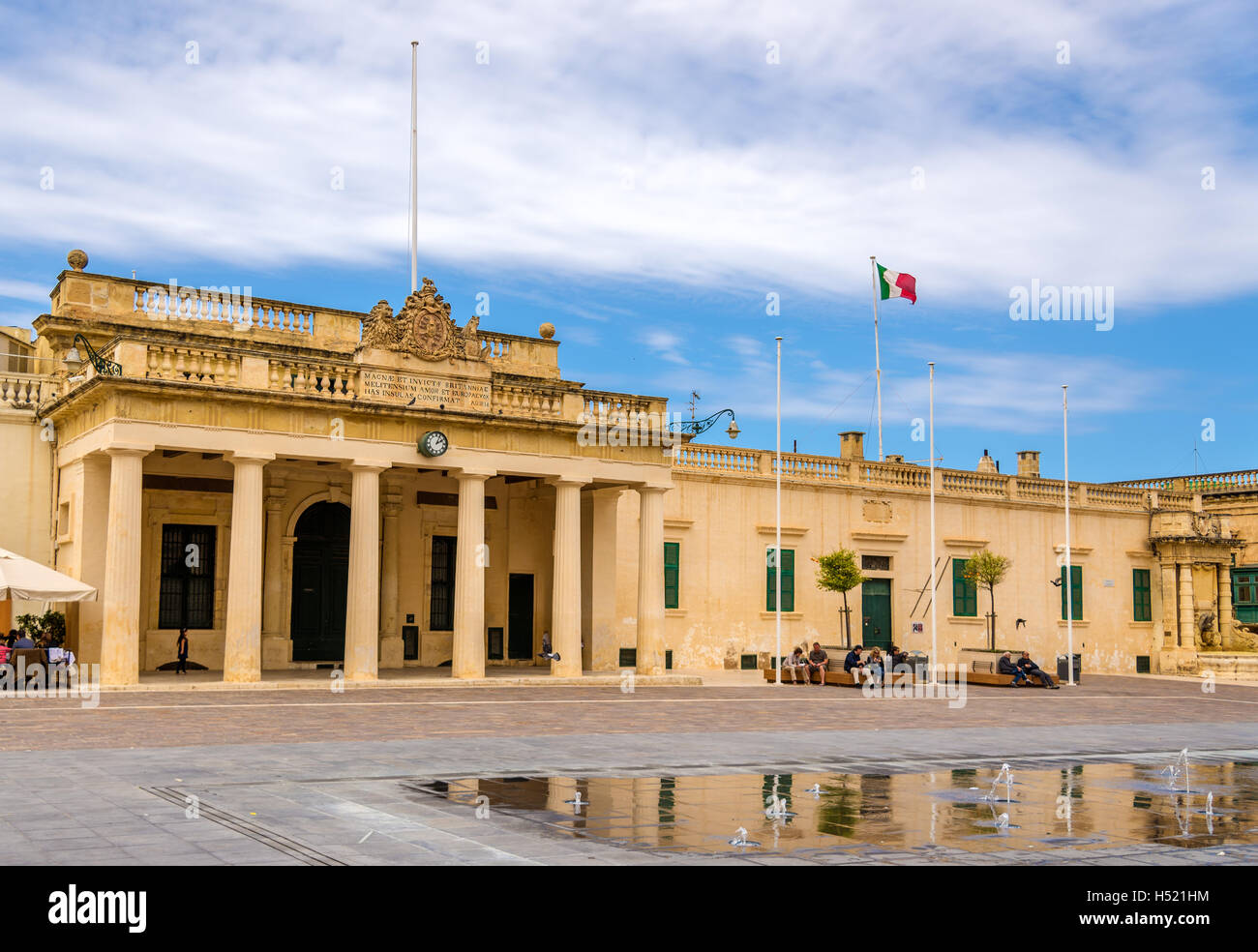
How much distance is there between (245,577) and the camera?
1003 inches

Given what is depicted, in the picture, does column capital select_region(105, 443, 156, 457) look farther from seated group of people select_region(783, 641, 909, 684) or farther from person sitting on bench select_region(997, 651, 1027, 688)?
person sitting on bench select_region(997, 651, 1027, 688)

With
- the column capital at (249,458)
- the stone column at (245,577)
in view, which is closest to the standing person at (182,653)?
the stone column at (245,577)

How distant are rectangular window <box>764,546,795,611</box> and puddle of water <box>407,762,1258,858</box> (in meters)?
23.7

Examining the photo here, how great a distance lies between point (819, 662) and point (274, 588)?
45.9 ft

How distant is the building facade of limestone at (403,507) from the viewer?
25.5m

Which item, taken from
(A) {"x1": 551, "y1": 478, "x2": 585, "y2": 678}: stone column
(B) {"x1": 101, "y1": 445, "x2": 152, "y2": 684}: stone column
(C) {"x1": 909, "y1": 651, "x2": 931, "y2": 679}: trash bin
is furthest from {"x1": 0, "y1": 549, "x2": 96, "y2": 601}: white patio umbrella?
(C) {"x1": 909, "y1": 651, "x2": 931, "y2": 679}: trash bin

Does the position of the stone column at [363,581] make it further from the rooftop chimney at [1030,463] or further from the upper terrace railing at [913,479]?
the rooftop chimney at [1030,463]

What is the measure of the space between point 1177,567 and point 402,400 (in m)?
31.4

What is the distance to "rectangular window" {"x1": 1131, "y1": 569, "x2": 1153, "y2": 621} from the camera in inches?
1810

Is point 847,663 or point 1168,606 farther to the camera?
point 1168,606

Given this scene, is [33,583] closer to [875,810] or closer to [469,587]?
[469,587]

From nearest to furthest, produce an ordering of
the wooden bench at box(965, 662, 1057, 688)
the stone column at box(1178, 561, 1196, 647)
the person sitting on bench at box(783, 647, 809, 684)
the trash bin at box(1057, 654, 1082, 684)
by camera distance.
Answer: the person sitting on bench at box(783, 647, 809, 684), the wooden bench at box(965, 662, 1057, 688), the trash bin at box(1057, 654, 1082, 684), the stone column at box(1178, 561, 1196, 647)

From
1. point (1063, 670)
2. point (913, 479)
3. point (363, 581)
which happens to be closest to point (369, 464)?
point (363, 581)
